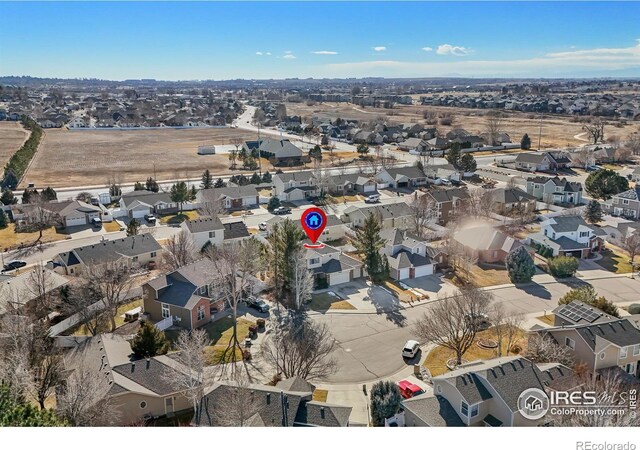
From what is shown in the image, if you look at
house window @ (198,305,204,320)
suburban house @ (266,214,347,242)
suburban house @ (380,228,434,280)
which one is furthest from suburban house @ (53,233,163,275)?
suburban house @ (380,228,434,280)

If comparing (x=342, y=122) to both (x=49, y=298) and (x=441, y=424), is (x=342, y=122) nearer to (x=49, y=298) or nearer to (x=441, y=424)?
(x=49, y=298)

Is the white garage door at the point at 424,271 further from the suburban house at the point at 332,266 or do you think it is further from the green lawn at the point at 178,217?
the green lawn at the point at 178,217

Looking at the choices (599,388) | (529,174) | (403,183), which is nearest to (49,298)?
(599,388)

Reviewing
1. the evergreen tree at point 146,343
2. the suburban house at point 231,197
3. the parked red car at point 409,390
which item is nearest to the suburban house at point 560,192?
the suburban house at point 231,197

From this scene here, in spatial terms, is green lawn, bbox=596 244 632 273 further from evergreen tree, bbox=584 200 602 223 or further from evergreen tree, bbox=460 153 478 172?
evergreen tree, bbox=460 153 478 172

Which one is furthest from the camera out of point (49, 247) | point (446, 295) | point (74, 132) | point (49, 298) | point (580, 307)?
point (74, 132)

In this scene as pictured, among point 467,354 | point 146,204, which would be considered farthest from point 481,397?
point 146,204
